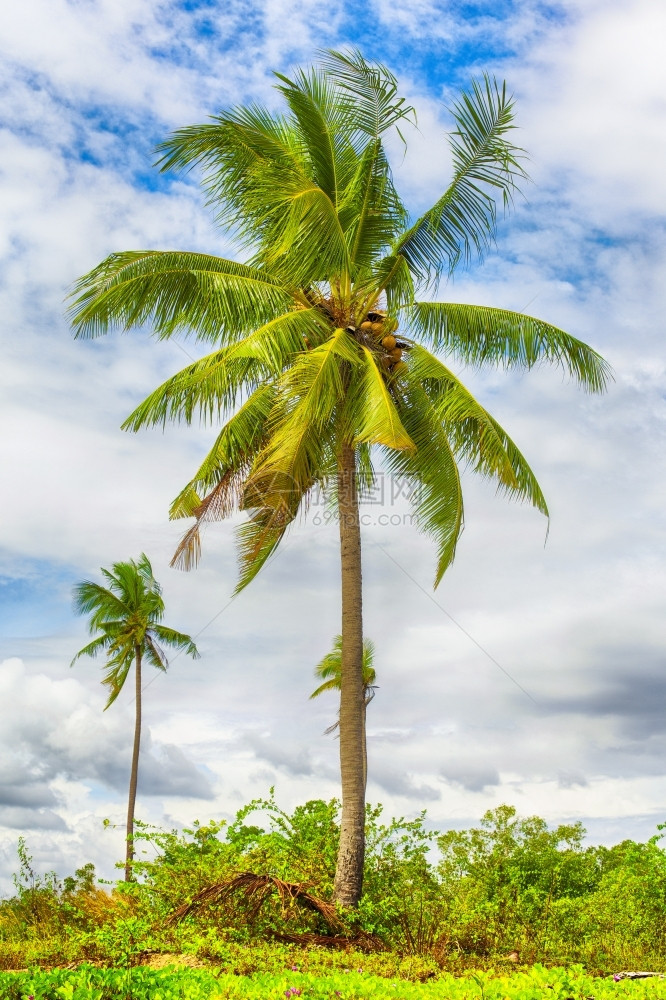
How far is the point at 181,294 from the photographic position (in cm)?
1267

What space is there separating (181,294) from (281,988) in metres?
9.63

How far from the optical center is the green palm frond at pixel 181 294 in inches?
487

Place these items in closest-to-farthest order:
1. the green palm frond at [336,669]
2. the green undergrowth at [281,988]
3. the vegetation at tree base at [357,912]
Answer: the green undergrowth at [281,988]
the vegetation at tree base at [357,912]
the green palm frond at [336,669]

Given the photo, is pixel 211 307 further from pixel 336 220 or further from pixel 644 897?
pixel 644 897

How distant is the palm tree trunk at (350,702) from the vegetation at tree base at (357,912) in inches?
17.0

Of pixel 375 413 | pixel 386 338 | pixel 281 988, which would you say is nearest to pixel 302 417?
pixel 375 413

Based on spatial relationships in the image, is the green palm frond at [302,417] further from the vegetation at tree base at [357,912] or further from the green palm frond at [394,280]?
the vegetation at tree base at [357,912]

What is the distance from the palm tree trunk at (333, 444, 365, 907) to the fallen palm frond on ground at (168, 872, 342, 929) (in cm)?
37

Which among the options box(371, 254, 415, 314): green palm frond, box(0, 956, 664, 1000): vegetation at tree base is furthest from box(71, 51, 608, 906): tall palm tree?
box(0, 956, 664, 1000): vegetation at tree base

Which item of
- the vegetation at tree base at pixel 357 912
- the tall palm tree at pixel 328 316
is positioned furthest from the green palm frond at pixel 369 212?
the vegetation at tree base at pixel 357 912

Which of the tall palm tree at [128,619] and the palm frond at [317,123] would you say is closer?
the palm frond at [317,123]

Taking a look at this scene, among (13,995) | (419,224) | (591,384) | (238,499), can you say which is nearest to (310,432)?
(238,499)

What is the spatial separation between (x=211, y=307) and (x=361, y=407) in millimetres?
2967

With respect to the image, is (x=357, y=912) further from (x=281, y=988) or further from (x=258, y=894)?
(x=281, y=988)
